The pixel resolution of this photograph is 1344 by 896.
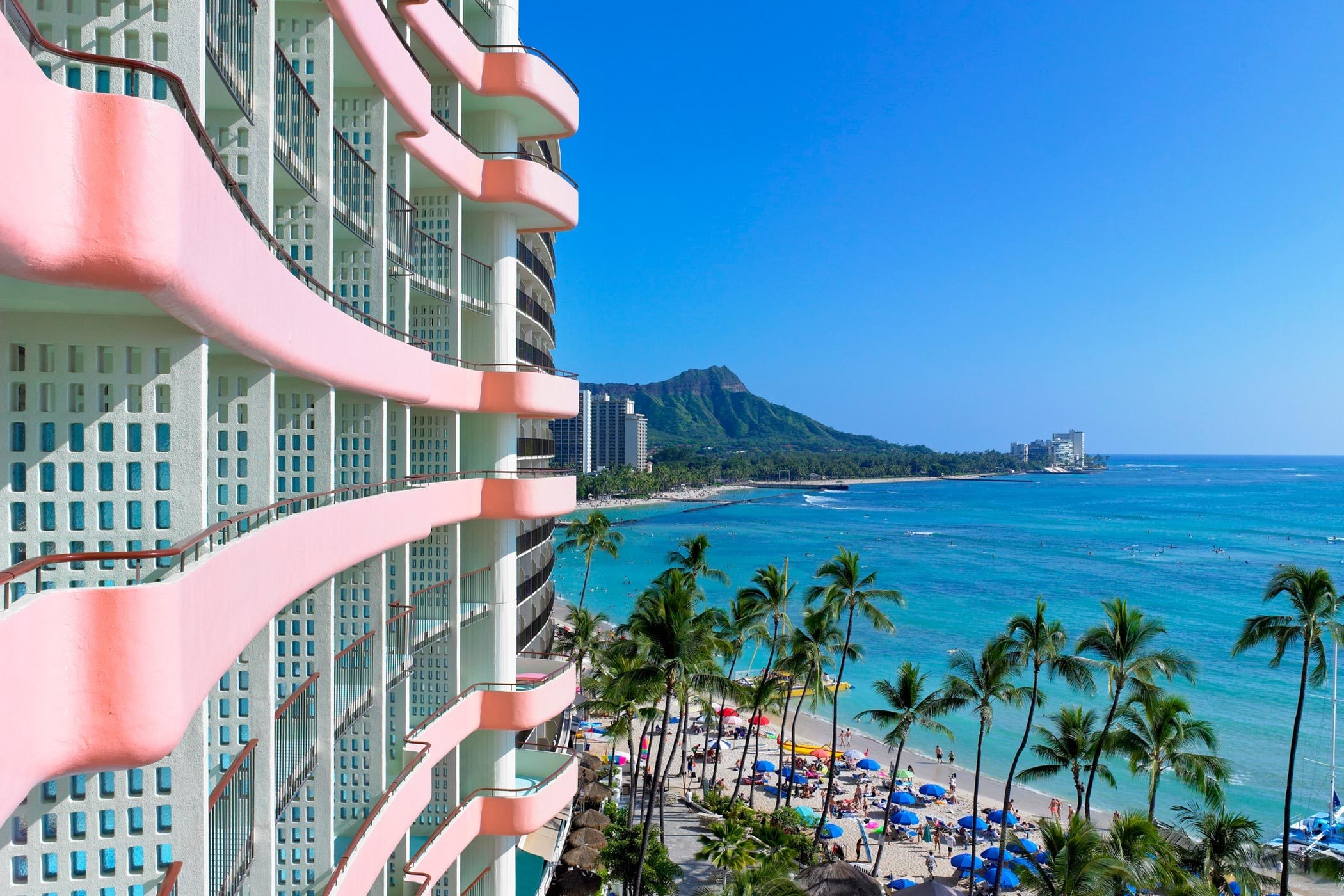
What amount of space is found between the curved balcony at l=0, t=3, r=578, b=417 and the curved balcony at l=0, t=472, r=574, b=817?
1.62 metres

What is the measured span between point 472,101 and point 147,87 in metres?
12.3

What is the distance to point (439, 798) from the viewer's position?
57.0 ft

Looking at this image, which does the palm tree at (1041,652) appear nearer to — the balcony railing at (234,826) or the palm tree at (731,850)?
the palm tree at (731,850)

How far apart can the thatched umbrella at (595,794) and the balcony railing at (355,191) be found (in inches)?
1009

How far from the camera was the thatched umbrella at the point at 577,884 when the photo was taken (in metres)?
24.9

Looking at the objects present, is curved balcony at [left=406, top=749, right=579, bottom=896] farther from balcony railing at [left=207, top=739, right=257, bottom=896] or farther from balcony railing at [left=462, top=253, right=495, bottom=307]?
balcony railing at [left=462, top=253, right=495, bottom=307]

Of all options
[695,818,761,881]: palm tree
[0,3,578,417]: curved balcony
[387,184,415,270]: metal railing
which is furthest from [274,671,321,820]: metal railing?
[695,818,761,881]: palm tree

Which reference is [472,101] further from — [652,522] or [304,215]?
[652,522]

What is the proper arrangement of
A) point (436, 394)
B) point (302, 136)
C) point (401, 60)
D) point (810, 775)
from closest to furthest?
1. point (302, 136)
2. point (401, 60)
3. point (436, 394)
4. point (810, 775)

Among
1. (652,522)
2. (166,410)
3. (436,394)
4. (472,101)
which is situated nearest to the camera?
(166,410)

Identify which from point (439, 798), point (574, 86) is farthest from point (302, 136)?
point (439, 798)

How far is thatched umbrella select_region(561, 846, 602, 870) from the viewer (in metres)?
25.8

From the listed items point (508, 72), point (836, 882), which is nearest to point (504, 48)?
point (508, 72)

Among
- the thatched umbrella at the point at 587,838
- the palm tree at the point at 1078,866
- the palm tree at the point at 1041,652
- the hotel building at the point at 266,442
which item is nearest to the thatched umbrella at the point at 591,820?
the thatched umbrella at the point at 587,838
